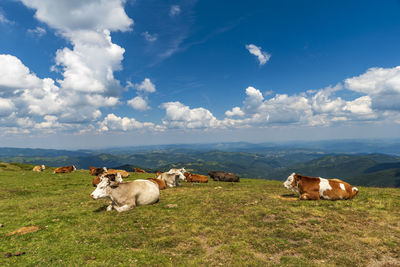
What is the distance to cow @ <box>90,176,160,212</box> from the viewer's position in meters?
12.9

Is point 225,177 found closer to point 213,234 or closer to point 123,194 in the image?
point 123,194

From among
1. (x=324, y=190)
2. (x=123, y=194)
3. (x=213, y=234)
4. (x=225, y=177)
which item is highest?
(x=123, y=194)

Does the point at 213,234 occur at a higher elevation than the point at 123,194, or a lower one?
lower

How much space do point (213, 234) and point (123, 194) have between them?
23.6 ft

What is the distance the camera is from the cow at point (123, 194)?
42.3ft

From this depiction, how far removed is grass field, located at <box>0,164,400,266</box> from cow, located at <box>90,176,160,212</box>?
0.75 metres

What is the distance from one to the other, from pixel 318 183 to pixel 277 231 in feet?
23.9

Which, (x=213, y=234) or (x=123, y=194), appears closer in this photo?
(x=213, y=234)

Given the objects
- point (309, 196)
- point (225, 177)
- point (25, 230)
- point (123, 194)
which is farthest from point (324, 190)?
point (225, 177)

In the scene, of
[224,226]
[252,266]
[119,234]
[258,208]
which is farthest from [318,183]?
[119,234]

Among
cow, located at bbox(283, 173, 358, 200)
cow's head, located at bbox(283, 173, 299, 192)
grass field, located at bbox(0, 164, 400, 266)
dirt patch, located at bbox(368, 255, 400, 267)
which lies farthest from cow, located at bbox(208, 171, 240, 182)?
dirt patch, located at bbox(368, 255, 400, 267)

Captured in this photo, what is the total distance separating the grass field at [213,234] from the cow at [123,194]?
753mm

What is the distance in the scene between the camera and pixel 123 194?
13.1 metres

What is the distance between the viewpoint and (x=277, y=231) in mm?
8867
